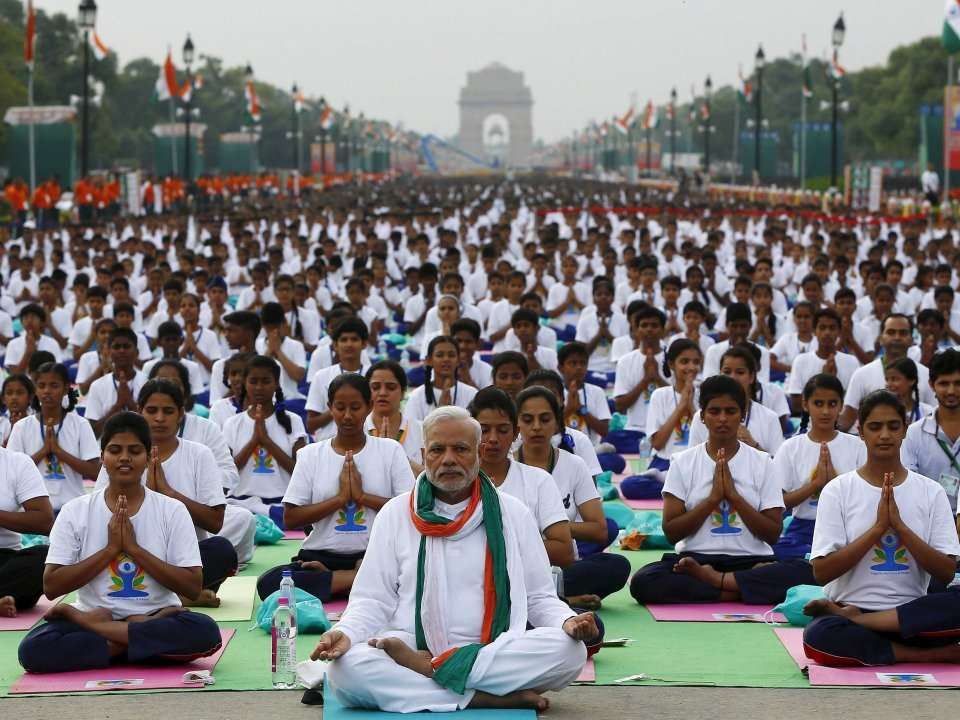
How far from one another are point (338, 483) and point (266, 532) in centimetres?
204

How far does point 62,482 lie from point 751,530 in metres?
3.92

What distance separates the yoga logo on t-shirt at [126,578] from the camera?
24.7 ft

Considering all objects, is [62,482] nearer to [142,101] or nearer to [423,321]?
[423,321]

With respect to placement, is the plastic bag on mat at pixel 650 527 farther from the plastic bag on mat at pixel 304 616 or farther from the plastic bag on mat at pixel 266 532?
the plastic bag on mat at pixel 304 616

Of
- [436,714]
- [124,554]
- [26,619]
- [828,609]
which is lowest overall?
[26,619]

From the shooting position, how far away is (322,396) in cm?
1232

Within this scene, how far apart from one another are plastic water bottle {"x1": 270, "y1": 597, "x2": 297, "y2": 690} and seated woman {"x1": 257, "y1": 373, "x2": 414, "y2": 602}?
142cm

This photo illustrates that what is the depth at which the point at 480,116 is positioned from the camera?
196m

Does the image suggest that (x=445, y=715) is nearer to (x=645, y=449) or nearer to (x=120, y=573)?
(x=120, y=573)

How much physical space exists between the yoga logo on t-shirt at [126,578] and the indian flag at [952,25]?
1274 inches

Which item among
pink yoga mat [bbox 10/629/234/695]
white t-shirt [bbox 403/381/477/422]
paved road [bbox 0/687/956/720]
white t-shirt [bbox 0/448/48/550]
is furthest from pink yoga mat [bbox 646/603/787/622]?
white t-shirt [bbox 0/448/48/550]

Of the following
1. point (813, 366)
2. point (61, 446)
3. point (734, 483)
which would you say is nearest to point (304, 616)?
point (734, 483)

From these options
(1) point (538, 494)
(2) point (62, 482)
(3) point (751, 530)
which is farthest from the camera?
(2) point (62, 482)

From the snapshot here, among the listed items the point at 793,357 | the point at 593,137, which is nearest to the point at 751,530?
the point at 793,357
